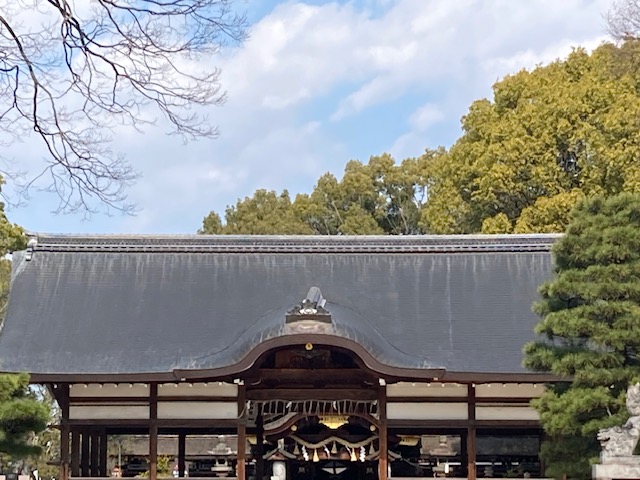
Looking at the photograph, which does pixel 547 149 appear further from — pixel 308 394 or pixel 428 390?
pixel 308 394

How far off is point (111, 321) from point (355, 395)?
13.3 feet

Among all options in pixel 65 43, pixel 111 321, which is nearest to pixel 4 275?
pixel 111 321

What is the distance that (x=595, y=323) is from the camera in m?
11.5

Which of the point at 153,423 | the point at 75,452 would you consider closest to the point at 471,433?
the point at 153,423

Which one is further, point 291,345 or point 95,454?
point 95,454

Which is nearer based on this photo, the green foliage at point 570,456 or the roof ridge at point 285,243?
the green foliage at point 570,456

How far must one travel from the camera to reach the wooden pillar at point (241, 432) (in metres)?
14.2

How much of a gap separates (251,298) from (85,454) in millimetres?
3604

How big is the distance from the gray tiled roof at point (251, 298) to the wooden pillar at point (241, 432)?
0.72 meters

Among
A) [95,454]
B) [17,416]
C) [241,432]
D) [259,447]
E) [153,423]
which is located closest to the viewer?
[17,416]

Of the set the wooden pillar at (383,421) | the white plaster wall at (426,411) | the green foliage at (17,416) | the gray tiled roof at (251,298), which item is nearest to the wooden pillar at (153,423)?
the gray tiled roof at (251,298)

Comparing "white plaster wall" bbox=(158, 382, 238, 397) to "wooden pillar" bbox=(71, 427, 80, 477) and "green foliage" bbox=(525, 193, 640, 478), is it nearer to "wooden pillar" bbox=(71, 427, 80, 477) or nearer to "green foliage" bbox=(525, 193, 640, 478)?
"wooden pillar" bbox=(71, 427, 80, 477)

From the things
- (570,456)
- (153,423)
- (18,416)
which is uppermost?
(18,416)

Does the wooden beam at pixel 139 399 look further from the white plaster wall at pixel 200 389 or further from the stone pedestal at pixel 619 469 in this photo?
the stone pedestal at pixel 619 469
